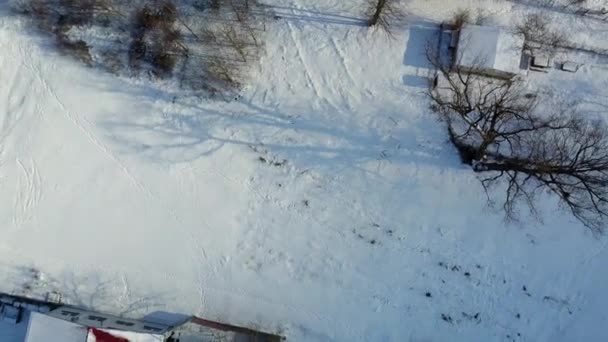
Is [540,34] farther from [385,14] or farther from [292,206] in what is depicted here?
[292,206]

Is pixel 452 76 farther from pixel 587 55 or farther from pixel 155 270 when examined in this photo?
pixel 155 270

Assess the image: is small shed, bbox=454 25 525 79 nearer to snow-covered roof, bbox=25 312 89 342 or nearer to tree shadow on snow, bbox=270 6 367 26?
tree shadow on snow, bbox=270 6 367 26

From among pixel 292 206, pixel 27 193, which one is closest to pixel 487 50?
pixel 292 206

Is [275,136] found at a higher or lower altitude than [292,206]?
higher

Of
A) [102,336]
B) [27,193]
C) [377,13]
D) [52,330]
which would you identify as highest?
[377,13]

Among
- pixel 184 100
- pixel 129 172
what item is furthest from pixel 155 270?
pixel 184 100

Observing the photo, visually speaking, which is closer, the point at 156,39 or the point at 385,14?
the point at 156,39
